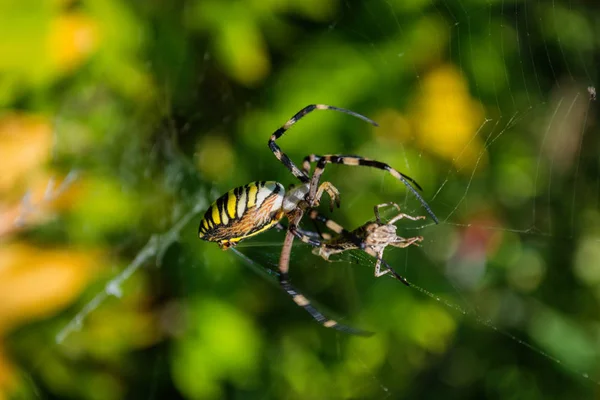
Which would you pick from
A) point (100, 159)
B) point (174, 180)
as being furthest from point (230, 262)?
point (100, 159)

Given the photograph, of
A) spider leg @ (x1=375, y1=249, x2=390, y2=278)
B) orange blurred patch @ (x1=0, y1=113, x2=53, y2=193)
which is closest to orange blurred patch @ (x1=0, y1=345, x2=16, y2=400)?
orange blurred patch @ (x1=0, y1=113, x2=53, y2=193)

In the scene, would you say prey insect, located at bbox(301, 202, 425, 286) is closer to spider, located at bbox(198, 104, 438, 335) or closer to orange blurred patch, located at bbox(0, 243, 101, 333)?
spider, located at bbox(198, 104, 438, 335)

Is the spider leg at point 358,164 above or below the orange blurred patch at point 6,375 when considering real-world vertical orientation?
above

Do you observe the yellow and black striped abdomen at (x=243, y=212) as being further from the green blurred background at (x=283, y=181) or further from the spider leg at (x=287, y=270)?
the green blurred background at (x=283, y=181)

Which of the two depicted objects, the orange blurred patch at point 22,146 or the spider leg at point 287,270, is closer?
the spider leg at point 287,270

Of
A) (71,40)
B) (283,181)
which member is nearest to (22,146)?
(71,40)

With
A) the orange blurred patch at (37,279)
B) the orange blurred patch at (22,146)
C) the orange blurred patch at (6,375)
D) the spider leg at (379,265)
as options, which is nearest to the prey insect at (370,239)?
the spider leg at (379,265)
